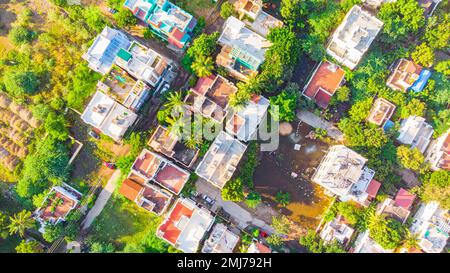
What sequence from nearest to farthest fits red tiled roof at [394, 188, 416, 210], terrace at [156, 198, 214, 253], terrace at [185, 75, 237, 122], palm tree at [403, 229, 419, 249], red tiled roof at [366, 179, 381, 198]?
terrace at [156, 198, 214, 253]
palm tree at [403, 229, 419, 249]
terrace at [185, 75, 237, 122]
red tiled roof at [366, 179, 381, 198]
red tiled roof at [394, 188, 416, 210]

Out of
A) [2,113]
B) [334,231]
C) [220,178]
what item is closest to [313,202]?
[334,231]

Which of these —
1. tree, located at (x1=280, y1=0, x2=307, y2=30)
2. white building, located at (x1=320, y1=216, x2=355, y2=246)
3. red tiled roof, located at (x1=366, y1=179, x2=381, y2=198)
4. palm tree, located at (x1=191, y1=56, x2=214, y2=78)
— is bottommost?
white building, located at (x1=320, y1=216, x2=355, y2=246)

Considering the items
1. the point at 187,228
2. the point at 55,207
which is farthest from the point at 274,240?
the point at 55,207

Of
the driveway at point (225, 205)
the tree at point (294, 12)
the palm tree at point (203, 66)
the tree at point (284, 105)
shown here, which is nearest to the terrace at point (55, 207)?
the driveway at point (225, 205)

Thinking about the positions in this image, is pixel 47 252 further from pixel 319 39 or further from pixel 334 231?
pixel 319 39

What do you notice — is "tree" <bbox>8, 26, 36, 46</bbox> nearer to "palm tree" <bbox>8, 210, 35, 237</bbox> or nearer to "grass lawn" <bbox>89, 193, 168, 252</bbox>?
"palm tree" <bbox>8, 210, 35, 237</bbox>

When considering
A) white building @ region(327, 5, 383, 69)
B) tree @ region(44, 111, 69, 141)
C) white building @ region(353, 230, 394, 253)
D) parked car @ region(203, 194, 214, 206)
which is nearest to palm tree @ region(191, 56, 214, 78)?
parked car @ region(203, 194, 214, 206)
